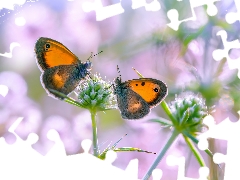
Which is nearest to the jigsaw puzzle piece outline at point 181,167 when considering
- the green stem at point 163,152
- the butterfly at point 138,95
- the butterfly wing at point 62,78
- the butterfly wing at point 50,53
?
the green stem at point 163,152

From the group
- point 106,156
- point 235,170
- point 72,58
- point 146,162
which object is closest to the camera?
point 106,156

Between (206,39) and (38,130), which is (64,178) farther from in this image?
(206,39)

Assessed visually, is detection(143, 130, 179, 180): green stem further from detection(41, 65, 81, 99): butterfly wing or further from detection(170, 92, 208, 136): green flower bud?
detection(41, 65, 81, 99): butterfly wing

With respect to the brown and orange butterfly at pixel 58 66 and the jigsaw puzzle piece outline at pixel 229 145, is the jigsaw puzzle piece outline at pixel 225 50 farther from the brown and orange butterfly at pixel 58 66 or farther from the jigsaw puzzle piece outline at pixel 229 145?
the brown and orange butterfly at pixel 58 66

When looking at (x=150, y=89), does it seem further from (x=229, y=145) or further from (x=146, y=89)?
(x=229, y=145)

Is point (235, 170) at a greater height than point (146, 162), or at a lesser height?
lesser

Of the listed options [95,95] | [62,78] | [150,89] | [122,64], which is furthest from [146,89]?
[122,64]

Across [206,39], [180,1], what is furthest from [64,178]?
[180,1]
